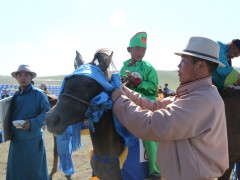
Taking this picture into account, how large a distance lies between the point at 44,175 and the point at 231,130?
10.9 ft

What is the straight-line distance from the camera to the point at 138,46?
4.43 metres

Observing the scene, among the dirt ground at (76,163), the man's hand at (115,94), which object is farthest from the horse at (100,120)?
the dirt ground at (76,163)

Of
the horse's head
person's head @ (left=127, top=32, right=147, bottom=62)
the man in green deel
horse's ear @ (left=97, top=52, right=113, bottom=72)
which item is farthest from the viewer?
person's head @ (left=127, top=32, right=147, bottom=62)

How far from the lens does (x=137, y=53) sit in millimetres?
4402

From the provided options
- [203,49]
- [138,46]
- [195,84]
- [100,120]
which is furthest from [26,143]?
[203,49]

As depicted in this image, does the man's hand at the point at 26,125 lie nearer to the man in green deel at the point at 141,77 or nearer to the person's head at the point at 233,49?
the man in green deel at the point at 141,77

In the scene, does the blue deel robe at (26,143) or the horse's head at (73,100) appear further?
the blue deel robe at (26,143)

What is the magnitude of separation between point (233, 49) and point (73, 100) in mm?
3274

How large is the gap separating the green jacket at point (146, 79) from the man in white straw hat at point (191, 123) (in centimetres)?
149

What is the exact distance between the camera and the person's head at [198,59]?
2238 millimetres

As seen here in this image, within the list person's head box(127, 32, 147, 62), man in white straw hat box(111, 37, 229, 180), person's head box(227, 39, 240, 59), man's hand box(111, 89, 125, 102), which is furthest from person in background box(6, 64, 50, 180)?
person's head box(227, 39, 240, 59)

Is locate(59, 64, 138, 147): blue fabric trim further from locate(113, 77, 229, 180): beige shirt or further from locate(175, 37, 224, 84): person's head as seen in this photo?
locate(175, 37, 224, 84): person's head

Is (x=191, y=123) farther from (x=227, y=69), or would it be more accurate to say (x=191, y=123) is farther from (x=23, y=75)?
(x=23, y=75)

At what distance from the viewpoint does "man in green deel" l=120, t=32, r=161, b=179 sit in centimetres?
330
